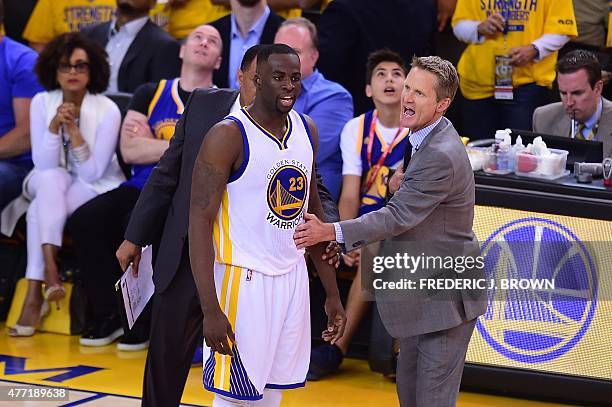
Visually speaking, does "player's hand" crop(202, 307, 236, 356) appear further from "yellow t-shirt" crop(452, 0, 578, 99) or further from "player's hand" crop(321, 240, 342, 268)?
"yellow t-shirt" crop(452, 0, 578, 99)

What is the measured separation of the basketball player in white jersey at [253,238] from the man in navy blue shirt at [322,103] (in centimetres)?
274

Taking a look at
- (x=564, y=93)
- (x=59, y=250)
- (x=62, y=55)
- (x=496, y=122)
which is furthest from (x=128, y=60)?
(x=564, y=93)

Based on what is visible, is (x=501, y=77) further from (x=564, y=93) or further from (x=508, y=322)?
(x=508, y=322)

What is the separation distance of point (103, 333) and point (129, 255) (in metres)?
2.33

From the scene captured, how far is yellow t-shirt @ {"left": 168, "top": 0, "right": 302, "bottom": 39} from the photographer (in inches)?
330

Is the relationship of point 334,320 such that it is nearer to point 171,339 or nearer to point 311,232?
point 311,232

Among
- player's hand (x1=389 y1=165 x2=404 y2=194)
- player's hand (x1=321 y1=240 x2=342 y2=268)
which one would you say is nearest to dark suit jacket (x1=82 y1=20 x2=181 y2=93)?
player's hand (x1=389 y1=165 x2=404 y2=194)

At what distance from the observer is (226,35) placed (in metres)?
7.77

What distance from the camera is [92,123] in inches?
280

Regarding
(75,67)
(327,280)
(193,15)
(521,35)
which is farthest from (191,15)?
(327,280)

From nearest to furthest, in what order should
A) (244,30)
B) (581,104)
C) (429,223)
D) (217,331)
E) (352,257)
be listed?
1. (217,331)
2. (429,223)
3. (352,257)
4. (581,104)
5. (244,30)

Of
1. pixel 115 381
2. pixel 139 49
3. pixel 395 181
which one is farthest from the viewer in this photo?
pixel 139 49

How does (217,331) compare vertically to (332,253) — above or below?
below

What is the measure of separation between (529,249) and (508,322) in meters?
0.41
